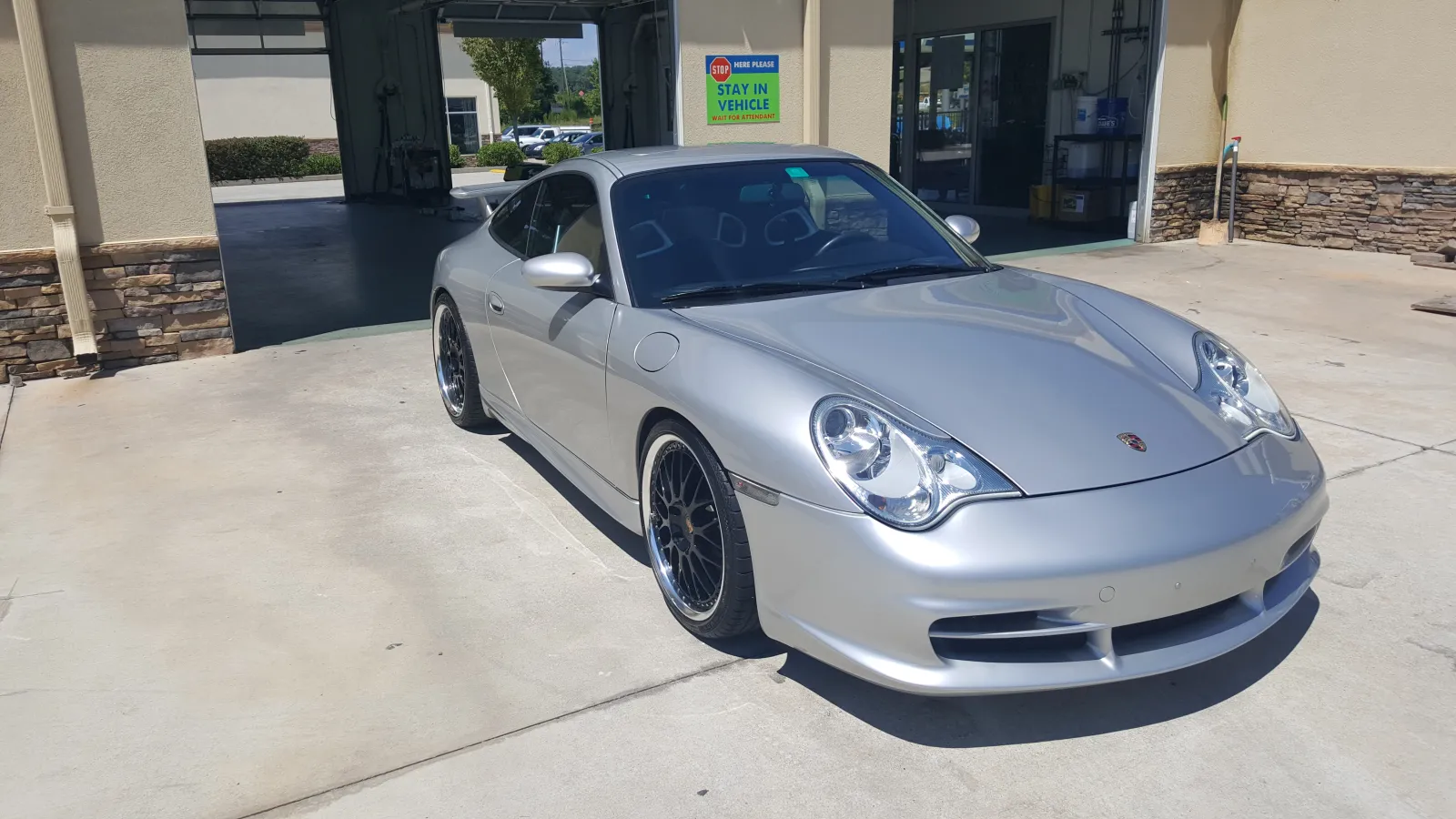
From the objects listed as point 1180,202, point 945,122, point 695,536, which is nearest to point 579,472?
point 695,536

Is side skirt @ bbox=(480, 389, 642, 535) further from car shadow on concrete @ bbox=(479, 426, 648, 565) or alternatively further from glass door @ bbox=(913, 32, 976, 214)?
glass door @ bbox=(913, 32, 976, 214)

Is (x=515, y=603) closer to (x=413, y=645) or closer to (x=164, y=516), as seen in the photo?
(x=413, y=645)

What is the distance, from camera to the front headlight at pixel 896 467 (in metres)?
2.65

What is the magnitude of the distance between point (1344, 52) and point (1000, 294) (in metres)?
9.47

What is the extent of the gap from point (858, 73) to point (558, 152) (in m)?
24.6

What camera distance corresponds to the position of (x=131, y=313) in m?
7.16

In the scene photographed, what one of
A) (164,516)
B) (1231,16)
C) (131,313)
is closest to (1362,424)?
(164,516)

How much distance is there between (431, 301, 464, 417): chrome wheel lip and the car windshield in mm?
1860

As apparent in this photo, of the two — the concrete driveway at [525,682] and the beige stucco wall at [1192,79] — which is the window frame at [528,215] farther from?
the beige stucco wall at [1192,79]

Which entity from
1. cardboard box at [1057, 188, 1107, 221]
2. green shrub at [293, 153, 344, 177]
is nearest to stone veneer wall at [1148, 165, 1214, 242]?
cardboard box at [1057, 188, 1107, 221]

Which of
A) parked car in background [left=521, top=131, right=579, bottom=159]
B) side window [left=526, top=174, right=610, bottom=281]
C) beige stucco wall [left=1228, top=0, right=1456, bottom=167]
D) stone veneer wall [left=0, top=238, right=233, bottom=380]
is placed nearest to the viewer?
side window [left=526, top=174, right=610, bottom=281]

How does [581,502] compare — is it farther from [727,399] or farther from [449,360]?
[727,399]

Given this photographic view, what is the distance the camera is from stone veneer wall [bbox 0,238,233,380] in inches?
270

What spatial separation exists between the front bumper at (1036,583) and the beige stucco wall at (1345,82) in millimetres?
9734
